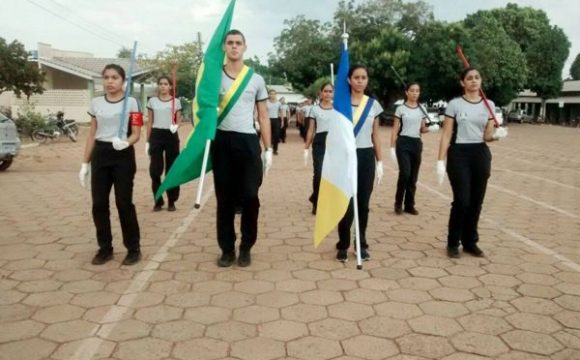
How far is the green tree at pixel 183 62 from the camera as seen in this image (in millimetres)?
34156

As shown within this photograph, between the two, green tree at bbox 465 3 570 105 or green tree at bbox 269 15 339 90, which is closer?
green tree at bbox 269 15 339 90

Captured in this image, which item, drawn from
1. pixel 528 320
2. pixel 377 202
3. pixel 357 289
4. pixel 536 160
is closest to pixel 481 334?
pixel 528 320

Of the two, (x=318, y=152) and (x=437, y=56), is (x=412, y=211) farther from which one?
(x=437, y=56)

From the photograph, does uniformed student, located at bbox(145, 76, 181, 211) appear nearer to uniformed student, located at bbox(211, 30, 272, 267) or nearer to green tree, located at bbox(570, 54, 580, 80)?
uniformed student, located at bbox(211, 30, 272, 267)

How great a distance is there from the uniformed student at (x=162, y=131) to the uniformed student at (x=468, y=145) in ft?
11.9

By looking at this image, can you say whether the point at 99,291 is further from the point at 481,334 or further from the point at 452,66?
the point at 452,66

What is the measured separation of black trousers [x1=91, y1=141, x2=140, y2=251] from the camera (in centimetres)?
444

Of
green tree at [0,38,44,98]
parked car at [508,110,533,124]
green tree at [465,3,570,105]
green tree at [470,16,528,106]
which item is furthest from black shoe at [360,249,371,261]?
parked car at [508,110,533,124]

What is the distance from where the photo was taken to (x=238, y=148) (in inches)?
171

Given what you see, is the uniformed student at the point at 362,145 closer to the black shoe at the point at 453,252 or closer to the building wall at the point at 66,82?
the black shoe at the point at 453,252

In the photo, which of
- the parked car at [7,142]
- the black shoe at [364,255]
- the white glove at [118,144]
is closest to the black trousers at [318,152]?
the black shoe at [364,255]


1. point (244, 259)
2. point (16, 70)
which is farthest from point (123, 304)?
point (16, 70)

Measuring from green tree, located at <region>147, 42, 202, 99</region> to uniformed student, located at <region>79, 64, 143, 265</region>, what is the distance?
1175 inches

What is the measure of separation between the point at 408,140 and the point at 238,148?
309 cm
